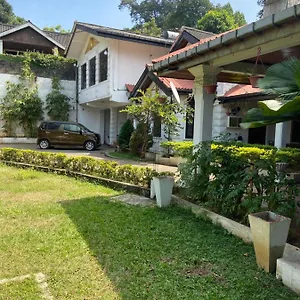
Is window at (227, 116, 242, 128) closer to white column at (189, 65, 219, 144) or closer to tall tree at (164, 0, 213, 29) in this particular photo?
white column at (189, 65, 219, 144)

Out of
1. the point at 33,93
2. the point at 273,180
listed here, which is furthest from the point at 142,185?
the point at 33,93

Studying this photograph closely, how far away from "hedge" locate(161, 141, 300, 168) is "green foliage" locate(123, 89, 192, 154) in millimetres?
951

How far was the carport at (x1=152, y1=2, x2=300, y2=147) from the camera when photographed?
404 centimetres

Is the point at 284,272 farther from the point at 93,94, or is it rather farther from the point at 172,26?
the point at 172,26

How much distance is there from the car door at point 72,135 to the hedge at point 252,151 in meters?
6.42

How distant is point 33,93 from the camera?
2108 cm

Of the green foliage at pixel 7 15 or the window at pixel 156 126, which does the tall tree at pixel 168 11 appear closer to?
the green foliage at pixel 7 15

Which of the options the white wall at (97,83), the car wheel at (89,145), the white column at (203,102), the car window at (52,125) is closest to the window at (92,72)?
the white wall at (97,83)

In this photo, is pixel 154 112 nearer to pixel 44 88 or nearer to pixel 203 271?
pixel 203 271

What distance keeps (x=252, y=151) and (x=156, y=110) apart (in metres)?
5.02

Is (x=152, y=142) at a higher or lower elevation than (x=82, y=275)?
higher

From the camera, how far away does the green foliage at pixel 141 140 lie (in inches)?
534

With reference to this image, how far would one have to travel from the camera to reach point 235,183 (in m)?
4.85

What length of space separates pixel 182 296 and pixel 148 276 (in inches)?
20.1
